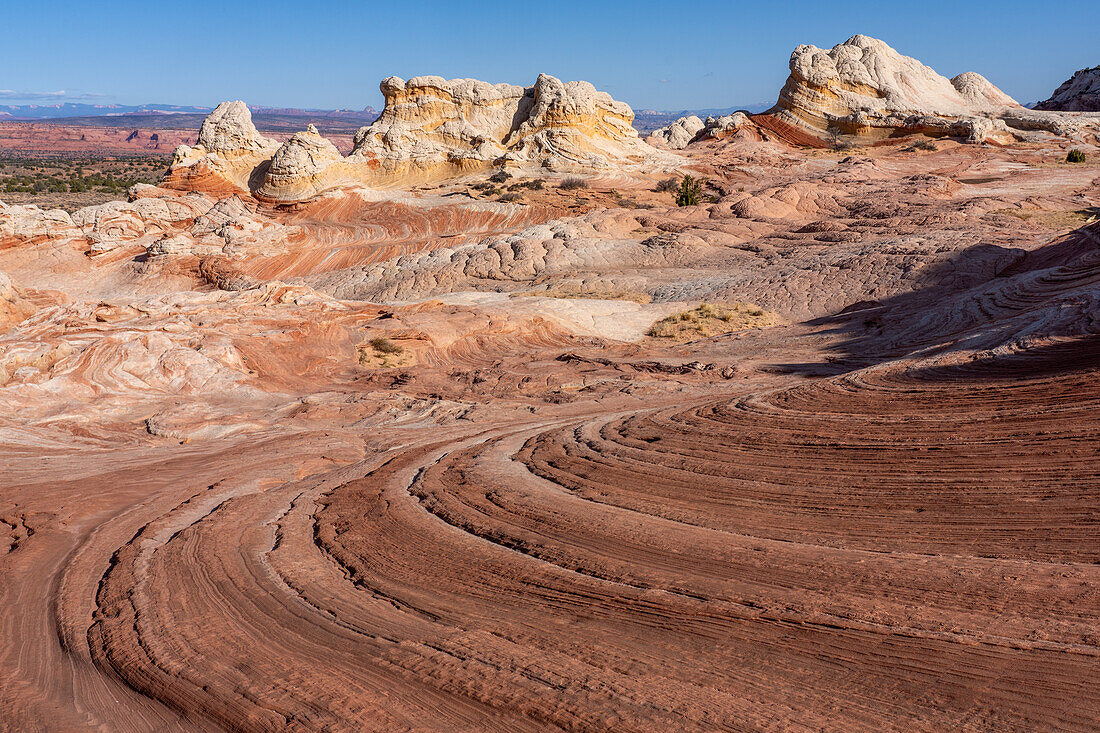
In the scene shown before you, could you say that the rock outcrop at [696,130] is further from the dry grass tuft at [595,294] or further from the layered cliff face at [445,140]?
the dry grass tuft at [595,294]

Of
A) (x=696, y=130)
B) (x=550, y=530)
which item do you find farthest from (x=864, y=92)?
(x=550, y=530)

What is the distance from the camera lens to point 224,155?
32938 millimetres

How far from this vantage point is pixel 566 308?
17828 mm

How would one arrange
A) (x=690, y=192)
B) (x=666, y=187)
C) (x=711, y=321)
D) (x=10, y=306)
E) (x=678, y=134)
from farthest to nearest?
(x=678, y=134) < (x=666, y=187) < (x=690, y=192) < (x=711, y=321) < (x=10, y=306)

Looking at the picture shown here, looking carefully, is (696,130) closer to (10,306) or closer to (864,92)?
(864,92)

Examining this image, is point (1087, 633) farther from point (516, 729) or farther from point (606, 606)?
point (516, 729)

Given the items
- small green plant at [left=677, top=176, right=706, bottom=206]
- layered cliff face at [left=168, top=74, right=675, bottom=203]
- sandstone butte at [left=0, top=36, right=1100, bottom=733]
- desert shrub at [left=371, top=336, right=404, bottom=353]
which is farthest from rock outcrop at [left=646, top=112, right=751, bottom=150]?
desert shrub at [left=371, top=336, right=404, bottom=353]

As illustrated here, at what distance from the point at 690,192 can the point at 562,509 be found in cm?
2691

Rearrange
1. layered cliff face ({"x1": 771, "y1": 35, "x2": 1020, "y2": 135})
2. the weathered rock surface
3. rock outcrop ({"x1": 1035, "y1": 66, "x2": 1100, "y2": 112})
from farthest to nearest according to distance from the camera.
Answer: the weathered rock surface
rock outcrop ({"x1": 1035, "y1": 66, "x2": 1100, "y2": 112})
layered cliff face ({"x1": 771, "y1": 35, "x2": 1020, "y2": 135})

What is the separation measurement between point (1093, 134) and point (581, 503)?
40.1 metres

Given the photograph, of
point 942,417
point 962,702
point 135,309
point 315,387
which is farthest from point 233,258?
point 962,702

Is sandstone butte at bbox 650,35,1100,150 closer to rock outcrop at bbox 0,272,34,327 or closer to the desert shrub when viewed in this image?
the desert shrub

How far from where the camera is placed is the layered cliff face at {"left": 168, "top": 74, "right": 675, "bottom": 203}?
3200 centimetres

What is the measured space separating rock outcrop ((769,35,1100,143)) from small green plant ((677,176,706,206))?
39.3ft
